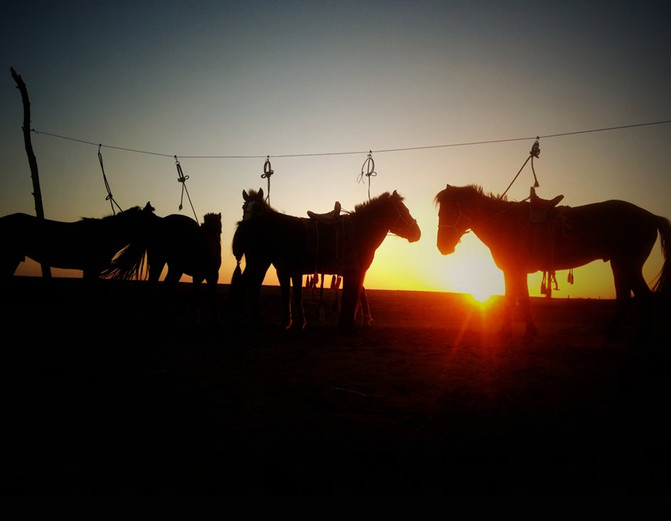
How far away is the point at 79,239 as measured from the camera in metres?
8.79

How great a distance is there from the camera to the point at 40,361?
15.5ft

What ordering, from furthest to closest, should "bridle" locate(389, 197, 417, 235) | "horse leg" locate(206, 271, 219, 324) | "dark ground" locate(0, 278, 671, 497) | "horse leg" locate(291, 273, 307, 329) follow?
1. "horse leg" locate(206, 271, 219, 324)
2. "bridle" locate(389, 197, 417, 235)
3. "horse leg" locate(291, 273, 307, 329)
4. "dark ground" locate(0, 278, 671, 497)

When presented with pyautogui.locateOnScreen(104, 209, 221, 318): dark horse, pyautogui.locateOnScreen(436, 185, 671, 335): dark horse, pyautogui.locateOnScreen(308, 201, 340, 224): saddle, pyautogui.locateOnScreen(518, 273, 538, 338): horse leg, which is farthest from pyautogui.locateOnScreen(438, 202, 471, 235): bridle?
pyautogui.locateOnScreen(104, 209, 221, 318): dark horse

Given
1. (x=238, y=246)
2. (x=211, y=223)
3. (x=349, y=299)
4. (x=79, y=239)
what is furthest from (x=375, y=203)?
(x=79, y=239)

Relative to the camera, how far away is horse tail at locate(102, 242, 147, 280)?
27.3 feet

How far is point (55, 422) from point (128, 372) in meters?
1.53

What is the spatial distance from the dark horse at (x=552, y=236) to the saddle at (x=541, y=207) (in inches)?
0.8

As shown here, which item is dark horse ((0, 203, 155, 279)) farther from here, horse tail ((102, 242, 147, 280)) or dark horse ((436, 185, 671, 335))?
dark horse ((436, 185, 671, 335))

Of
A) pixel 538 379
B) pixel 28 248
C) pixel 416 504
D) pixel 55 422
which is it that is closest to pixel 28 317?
pixel 28 248

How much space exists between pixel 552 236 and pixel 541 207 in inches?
28.6

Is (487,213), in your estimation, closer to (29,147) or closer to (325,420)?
(325,420)

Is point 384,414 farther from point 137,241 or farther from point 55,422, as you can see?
point 137,241

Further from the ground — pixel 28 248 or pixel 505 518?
pixel 28 248

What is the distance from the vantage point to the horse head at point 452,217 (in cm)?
853
